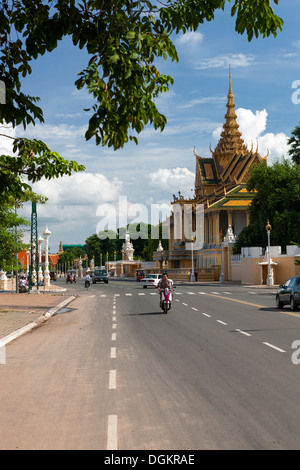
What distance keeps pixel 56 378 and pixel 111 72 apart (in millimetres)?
5527

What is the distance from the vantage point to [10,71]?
8484 mm

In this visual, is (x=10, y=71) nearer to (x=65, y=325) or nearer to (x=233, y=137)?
(x=65, y=325)

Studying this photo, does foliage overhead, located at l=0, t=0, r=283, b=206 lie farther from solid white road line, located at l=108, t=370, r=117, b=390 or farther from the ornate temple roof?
the ornate temple roof

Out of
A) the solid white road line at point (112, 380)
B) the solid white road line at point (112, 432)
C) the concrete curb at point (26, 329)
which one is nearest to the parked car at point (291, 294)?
the concrete curb at point (26, 329)

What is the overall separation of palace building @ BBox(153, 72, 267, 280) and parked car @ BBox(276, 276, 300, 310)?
50399 mm

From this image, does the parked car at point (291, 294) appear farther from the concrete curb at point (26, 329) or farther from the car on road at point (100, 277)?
the car on road at point (100, 277)

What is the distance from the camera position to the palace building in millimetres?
90375

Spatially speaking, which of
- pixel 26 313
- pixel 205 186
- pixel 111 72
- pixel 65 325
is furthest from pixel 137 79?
pixel 205 186

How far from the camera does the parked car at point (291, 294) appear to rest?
24.9 metres

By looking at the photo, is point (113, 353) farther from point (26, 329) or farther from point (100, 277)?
point (100, 277)

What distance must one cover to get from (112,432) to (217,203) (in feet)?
282

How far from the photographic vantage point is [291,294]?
83.1 feet

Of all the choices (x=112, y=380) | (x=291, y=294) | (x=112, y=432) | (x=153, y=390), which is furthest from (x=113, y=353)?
(x=291, y=294)

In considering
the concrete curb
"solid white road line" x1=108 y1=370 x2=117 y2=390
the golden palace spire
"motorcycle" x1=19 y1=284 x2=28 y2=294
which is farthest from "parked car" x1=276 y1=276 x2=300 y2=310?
the golden palace spire
